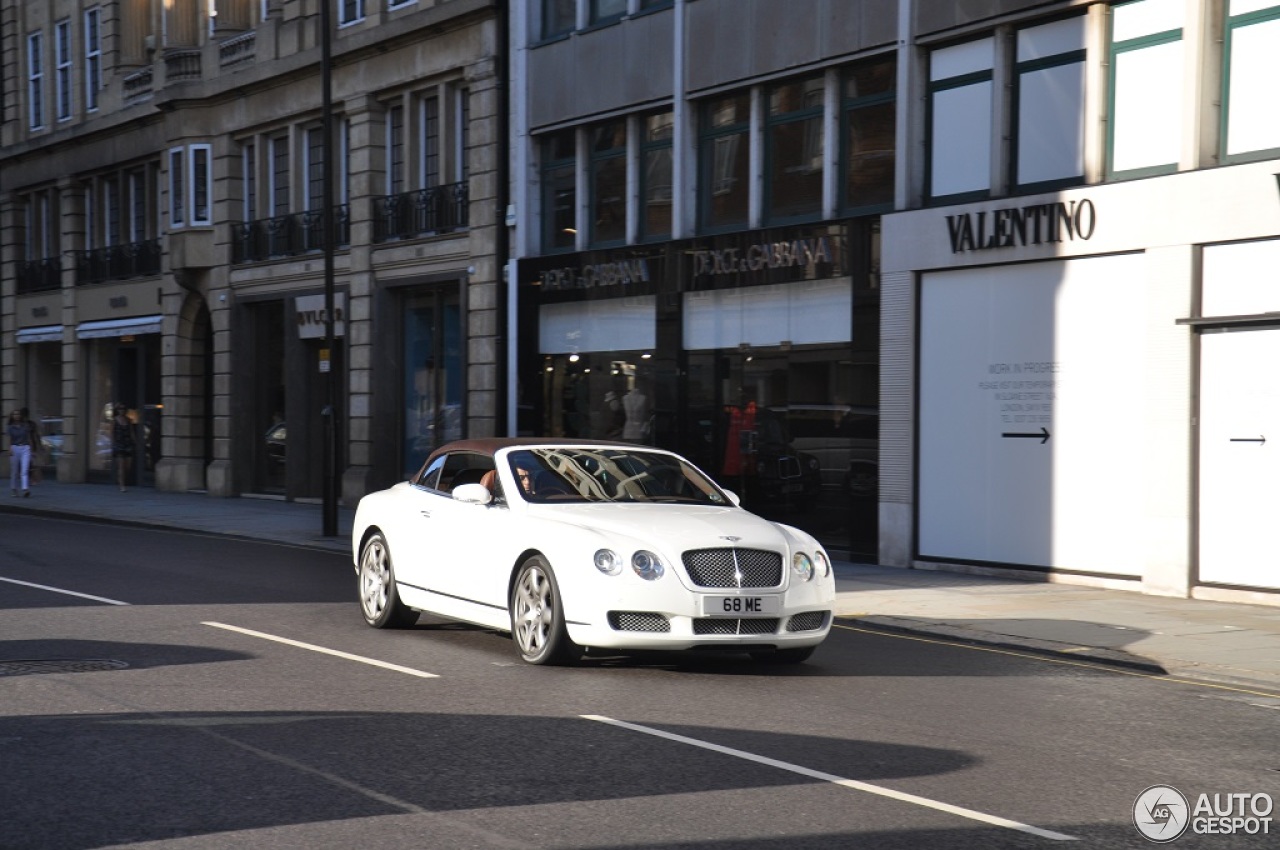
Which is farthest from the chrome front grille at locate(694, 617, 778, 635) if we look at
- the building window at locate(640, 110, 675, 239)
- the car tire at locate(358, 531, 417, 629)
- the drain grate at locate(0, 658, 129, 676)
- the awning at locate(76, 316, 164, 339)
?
the awning at locate(76, 316, 164, 339)

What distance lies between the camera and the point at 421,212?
30.2 m

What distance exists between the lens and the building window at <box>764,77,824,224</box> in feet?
72.7

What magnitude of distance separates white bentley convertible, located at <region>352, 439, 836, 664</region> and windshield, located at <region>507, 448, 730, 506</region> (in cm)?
1

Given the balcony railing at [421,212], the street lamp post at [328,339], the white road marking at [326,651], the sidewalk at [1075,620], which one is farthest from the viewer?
the balcony railing at [421,212]

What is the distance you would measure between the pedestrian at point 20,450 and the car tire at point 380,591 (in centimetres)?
2357

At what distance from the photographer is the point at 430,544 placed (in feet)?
41.5

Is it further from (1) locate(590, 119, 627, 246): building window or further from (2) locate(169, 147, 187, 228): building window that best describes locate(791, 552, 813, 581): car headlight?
(2) locate(169, 147, 187, 228): building window

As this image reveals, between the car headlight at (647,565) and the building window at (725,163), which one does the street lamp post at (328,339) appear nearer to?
the building window at (725,163)

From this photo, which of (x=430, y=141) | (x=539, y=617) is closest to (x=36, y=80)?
(x=430, y=141)

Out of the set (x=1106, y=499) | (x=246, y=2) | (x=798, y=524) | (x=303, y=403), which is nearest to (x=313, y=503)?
(x=303, y=403)

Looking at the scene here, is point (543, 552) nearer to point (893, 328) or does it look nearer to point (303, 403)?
point (893, 328)

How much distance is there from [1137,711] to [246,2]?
29.7 meters

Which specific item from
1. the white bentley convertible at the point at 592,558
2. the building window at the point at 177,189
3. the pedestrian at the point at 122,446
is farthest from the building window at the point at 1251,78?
the pedestrian at the point at 122,446

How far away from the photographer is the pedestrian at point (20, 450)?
3494 cm
